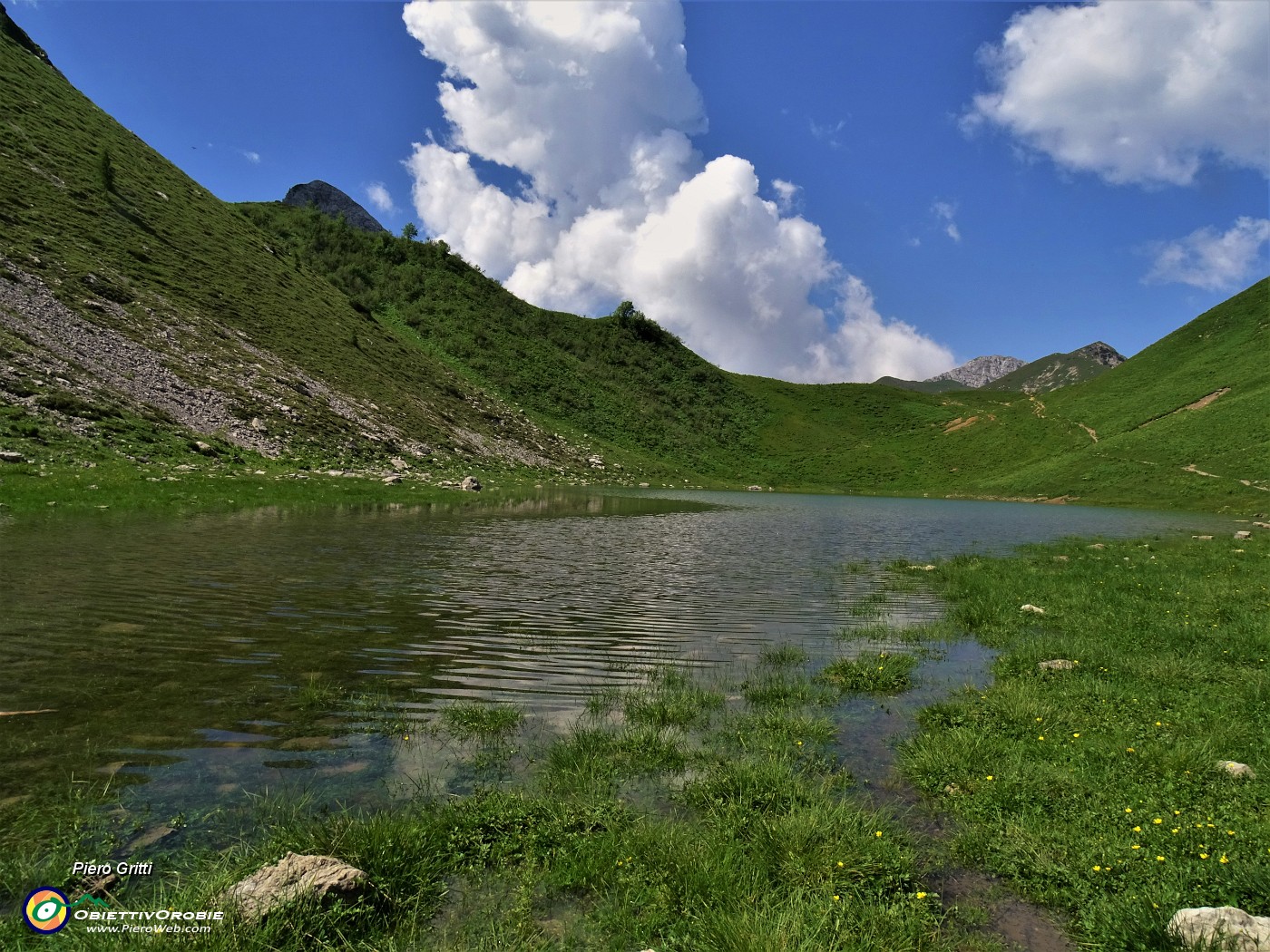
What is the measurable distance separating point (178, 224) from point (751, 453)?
358 ft

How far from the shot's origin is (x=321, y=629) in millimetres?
13578

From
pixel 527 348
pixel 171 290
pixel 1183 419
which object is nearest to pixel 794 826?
pixel 171 290

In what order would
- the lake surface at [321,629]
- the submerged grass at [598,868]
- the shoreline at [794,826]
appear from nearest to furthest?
the submerged grass at [598,868], the shoreline at [794,826], the lake surface at [321,629]

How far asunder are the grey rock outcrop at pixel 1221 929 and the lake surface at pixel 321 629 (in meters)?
7.86

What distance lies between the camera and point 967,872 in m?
6.36

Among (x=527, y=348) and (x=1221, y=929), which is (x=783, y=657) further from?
(x=527, y=348)

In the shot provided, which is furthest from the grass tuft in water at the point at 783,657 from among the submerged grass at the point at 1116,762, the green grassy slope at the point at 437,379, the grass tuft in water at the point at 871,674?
the green grassy slope at the point at 437,379

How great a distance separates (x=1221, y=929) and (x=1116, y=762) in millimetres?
4454

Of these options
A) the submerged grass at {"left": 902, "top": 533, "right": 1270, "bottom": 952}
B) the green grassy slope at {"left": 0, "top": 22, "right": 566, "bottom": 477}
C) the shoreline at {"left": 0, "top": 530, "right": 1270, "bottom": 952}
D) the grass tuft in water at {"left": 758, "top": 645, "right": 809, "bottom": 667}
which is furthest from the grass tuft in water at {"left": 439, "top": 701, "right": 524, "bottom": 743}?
the green grassy slope at {"left": 0, "top": 22, "right": 566, "bottom": 477}

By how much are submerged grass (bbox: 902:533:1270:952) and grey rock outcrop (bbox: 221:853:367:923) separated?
21.2 ft

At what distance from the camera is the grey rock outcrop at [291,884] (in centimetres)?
481

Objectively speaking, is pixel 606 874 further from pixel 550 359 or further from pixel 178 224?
pixel 550 359

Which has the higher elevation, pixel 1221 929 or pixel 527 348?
pixel 527 348

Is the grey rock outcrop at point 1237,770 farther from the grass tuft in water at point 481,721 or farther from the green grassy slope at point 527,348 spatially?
the green grassy slope at point 527,348
